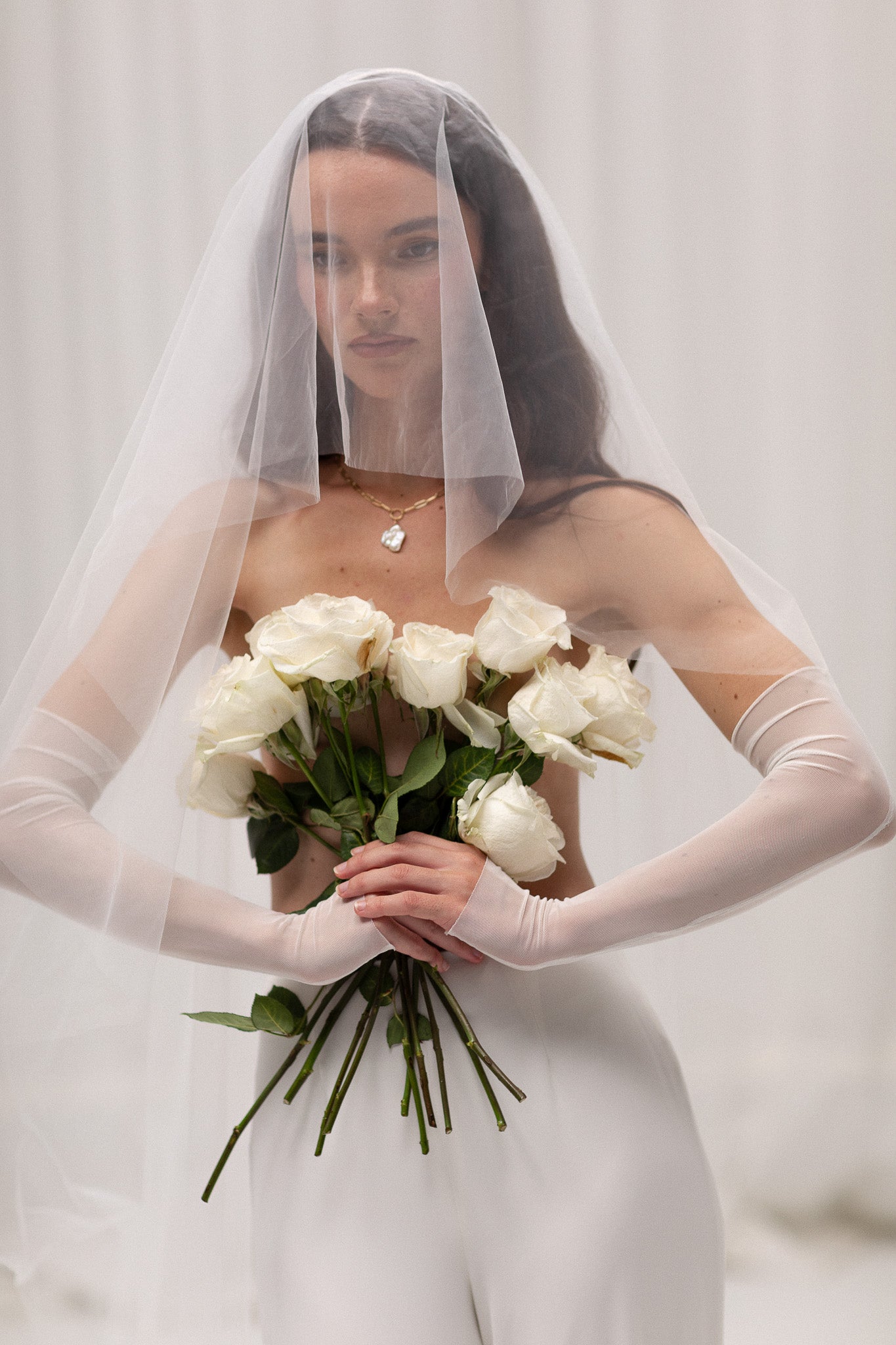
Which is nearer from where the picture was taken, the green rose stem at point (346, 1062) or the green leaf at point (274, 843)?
the green rose stem at point (346, 1062)

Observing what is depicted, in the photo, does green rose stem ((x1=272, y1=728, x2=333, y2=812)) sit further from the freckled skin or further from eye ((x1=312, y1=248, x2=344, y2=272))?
eye ((x1=312, y1=248, x2=344, y2=272))

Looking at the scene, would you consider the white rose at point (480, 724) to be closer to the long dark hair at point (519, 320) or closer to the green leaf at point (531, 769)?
the green leaf at point (531, 769)

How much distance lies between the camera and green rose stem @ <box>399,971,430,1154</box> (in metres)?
1.08

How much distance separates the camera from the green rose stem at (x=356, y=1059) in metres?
1.08

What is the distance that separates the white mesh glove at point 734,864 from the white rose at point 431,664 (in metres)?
0.16

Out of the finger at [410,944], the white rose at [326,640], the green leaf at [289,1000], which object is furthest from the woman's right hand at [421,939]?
the white rose at [326,640]

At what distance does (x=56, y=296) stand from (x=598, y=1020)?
5.55ft

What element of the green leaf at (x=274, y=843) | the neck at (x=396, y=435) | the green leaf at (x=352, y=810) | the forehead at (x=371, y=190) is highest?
the forehead at (x=371, y=190)

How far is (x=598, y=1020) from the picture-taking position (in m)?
1.16

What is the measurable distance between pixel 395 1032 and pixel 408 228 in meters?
0.67

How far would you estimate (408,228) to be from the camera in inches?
43.3

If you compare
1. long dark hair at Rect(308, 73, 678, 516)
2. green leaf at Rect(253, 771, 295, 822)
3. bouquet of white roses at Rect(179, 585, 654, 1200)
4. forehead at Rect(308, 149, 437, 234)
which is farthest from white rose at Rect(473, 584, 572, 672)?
forehead at Rect(308, 149, 437, 234)

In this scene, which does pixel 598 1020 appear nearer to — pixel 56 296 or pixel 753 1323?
pixel 753 1323

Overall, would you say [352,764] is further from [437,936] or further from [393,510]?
[393,510]
